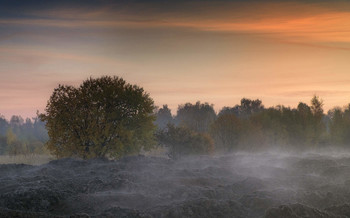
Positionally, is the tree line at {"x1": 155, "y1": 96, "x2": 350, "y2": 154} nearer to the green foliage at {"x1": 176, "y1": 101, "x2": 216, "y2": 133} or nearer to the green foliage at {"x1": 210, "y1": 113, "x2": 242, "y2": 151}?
the green foliage at {"x1": 210, "y1": 113, "x2": 242, "y2": 151}

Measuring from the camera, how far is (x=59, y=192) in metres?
16.8

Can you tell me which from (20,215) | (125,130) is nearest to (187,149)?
(125,130)

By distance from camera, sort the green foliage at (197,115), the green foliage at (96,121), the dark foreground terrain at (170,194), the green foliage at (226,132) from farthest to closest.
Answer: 1. the green foliage at (197,115)
2. the green foliage at (226,132)
3. the green foliage at (96,121)
4. the dark foreground terrain at (170,194)

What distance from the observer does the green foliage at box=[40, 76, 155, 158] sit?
125 feet

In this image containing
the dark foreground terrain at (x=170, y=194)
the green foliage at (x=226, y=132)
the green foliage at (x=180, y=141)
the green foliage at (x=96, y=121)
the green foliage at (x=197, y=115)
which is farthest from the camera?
the green foliage at (x=197, y=115)

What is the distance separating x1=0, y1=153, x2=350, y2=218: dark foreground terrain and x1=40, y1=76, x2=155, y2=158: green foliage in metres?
12.5

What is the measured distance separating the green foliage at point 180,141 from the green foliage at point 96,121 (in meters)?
11.7

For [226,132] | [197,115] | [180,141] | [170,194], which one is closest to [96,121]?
[180,141]

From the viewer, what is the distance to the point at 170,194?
17.4 metres

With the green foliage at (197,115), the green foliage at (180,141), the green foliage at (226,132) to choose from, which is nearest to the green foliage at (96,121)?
the green foliage at (180,141)

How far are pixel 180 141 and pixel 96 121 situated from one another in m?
17.3

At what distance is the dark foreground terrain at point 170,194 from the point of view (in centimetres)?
1398

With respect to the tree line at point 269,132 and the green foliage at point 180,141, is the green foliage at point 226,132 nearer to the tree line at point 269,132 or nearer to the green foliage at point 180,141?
the tree line at point 269,132

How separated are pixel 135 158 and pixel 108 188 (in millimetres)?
11985
